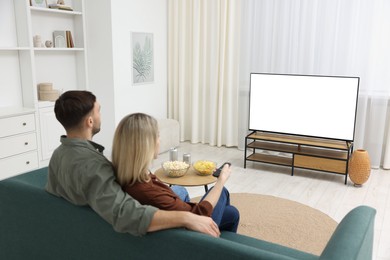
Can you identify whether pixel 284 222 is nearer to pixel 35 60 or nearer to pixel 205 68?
pixel 205 68

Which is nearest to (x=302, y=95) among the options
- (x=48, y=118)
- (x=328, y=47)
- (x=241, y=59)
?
(x=328, y=47)

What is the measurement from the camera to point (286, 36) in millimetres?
5039

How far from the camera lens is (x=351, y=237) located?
58.6 inches

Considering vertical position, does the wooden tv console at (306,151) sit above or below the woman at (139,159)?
below

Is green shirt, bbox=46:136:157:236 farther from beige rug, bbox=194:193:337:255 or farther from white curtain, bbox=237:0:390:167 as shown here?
white curtain, bbox=237:0:390:167

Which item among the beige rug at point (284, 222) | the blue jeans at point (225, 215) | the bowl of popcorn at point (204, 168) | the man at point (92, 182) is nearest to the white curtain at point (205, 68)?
the beige rug at point (284, 222)

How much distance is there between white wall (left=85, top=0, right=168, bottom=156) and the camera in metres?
4.94

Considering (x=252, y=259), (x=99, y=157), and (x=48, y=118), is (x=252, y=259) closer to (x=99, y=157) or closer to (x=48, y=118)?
(x=99, y=157)

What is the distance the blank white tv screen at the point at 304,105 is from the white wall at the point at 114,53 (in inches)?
66.0

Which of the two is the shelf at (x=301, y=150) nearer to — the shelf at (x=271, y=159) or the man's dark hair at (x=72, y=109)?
the shelf at (x=271, y=159)

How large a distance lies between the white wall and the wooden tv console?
175cm

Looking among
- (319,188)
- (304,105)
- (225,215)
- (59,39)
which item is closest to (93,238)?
(225,215)

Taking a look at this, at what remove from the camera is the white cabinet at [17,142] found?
398 cm

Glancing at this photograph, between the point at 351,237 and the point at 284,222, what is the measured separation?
174cm
